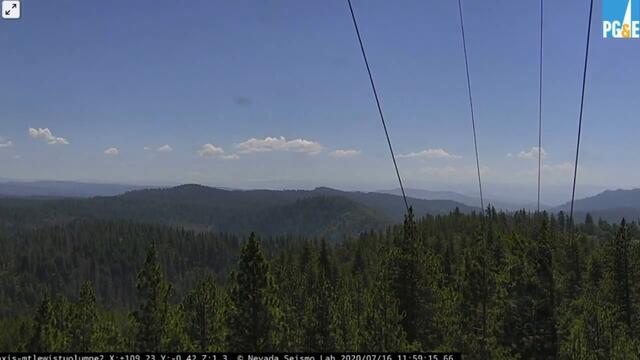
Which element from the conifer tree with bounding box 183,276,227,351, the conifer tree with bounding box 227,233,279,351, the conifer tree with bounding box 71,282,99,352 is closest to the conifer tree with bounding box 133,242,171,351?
the conifer tree with bounding box 227,233,279,351

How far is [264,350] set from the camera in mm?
36219

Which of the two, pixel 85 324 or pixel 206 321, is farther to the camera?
pixel 206 321

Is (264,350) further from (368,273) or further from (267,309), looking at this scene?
(368,273)

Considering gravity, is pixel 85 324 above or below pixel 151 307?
below

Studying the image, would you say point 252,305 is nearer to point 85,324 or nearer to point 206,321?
point 206,321

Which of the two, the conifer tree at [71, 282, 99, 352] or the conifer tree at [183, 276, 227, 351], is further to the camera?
the conifer tree at [183, 276, 227, 351]

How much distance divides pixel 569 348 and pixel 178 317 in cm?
3356

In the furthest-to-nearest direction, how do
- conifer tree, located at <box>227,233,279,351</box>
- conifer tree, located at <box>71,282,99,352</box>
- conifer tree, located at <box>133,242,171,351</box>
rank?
conifer tree, located at <box>71,282,99,352</box>
conifer tree, located at <box>133,242,171,351</box>
conifer tree, located at <box>227,233,279,351</box>

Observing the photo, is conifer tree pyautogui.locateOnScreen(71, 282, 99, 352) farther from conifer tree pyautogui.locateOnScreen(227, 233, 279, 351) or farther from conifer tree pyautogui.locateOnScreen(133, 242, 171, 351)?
conifer tree pyautogui.locateOnScreen(227, 233, 279, 351)

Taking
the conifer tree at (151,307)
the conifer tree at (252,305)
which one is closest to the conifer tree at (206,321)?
the conifer tree at (151,307)

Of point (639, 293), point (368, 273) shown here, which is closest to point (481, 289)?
point (639, 293)

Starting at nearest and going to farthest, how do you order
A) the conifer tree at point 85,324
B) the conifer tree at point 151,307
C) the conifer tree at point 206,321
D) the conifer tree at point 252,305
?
1. the conifer tree at point 252,305
2. the conifer tree at point 151,307
3. the conifer tree at point 85,324
4. the conifer tree at point 206,321

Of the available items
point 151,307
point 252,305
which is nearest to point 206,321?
point 151,307

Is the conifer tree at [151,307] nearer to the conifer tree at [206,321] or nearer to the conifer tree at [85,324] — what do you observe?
the conifer tree at [85,324]
